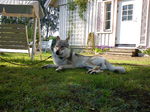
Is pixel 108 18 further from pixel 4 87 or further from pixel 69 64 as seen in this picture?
pixel 4 87

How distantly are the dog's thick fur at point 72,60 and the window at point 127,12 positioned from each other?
6.66m

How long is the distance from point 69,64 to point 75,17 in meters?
9.57

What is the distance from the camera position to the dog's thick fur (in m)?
4.27

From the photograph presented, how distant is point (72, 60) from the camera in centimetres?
462

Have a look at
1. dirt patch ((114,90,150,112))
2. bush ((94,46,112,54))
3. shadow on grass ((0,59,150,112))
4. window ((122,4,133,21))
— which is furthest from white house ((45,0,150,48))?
dirt patch ((114,90,150,112))

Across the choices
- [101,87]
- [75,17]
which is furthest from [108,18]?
[101,87]

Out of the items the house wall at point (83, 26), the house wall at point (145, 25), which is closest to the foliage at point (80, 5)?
the house wall at point (83, 26)

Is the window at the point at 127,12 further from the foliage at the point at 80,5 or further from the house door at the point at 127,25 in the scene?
the foliage at the point at 80,5

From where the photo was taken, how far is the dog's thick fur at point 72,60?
427cm

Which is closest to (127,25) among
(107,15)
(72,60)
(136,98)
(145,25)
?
(145,25)

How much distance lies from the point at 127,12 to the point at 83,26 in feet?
10.9

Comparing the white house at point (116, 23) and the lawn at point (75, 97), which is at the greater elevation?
the white house at point (116, 23)

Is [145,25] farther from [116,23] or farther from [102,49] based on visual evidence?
[102,49]

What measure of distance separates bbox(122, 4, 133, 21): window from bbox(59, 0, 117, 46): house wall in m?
0.49
